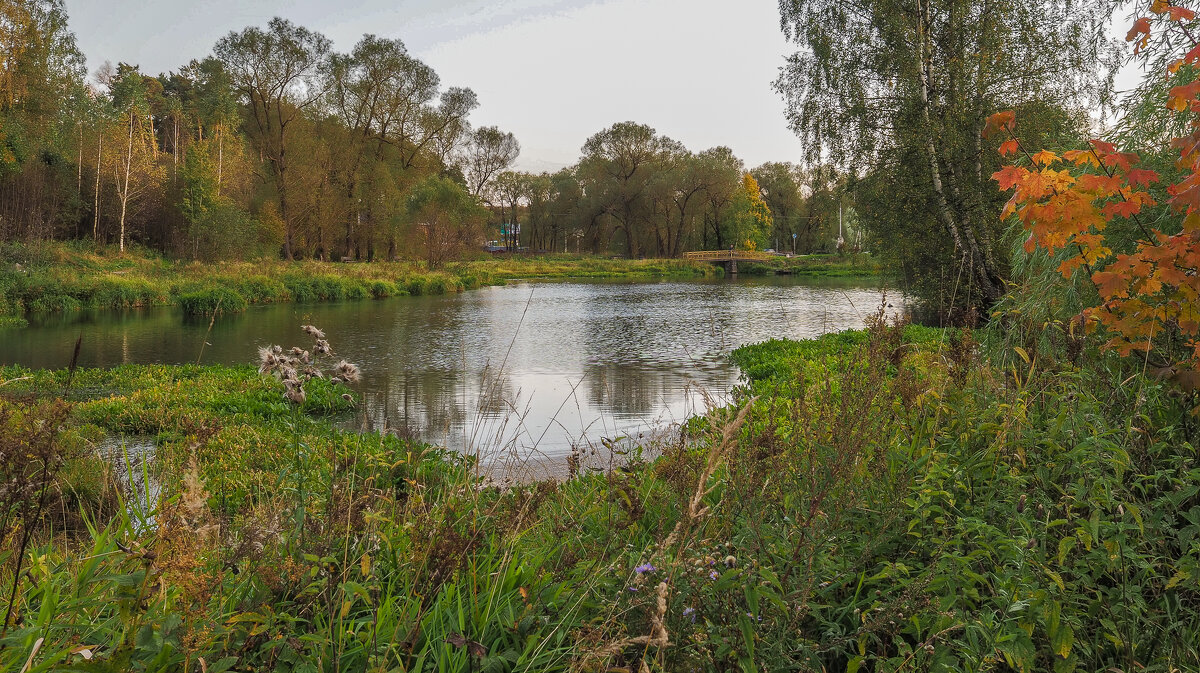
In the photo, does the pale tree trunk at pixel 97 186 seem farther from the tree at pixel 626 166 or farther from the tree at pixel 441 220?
the tree at pixel 626 166

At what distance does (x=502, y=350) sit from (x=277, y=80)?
107 feet

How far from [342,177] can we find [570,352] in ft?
107

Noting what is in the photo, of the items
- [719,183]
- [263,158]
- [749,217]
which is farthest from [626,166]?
[263,158]

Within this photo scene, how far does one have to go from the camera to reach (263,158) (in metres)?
41.6

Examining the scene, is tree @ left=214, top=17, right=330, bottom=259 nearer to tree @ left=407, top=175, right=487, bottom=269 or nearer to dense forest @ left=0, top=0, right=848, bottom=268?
dense forest @ left=0, top=0, right=848, bottom=268

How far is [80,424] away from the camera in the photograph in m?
7.39

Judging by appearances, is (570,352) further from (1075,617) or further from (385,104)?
(385,104)

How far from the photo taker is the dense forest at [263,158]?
29.2m

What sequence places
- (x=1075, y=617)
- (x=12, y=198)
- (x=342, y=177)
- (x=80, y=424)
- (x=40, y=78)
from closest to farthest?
(x=1075, y=617) → (x=80, y=424) → (x=40, y=78) → (x=12, y=198) → (x=342, y=177)

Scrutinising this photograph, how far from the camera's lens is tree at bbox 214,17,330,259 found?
124 ft

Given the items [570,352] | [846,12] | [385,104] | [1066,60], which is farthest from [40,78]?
[1066,60]

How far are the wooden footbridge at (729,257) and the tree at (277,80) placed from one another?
98.0 ft

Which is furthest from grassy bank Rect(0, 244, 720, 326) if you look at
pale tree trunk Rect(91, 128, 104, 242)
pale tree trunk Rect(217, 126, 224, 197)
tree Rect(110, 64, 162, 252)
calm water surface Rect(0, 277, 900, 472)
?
pale tree trunk Rect(217, 126, 224, 197)

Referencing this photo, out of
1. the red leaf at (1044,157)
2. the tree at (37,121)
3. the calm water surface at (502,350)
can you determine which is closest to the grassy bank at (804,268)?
the calm water surface at (502,350)
